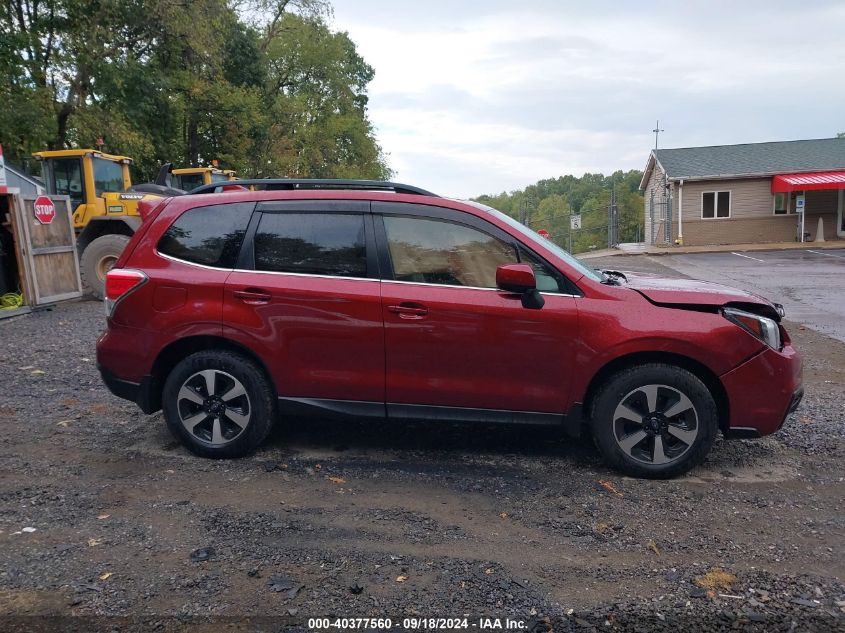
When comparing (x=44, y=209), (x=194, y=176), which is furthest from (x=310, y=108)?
(x=44, y=209)

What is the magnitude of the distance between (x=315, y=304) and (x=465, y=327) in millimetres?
996

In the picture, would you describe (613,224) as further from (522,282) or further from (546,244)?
(522,282)

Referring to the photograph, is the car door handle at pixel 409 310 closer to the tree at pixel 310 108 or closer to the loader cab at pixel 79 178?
the loader cab at pixel 79 178

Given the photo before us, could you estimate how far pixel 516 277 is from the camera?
4.15 m

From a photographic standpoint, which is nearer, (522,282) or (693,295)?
(522,282)

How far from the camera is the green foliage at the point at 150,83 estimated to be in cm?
2005

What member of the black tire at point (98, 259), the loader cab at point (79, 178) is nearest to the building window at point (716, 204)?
the loader cab at point (79, 178)

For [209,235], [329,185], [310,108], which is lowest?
[209,235]

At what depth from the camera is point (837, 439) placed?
507cm

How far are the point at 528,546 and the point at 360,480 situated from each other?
127cm

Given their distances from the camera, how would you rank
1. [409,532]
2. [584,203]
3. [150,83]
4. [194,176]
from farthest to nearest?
1. [584,203]
2. [150,83]
3. [194,176]
4. [409,532]

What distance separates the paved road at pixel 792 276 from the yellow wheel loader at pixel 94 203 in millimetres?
12180

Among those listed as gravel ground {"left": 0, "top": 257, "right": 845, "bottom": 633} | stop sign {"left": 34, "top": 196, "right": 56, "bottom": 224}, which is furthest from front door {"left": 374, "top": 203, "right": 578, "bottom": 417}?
stop sign {"left": 34, "top": 196, "right": 56, "bottom": 224}

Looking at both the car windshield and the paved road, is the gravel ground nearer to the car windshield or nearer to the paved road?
the car windshield
